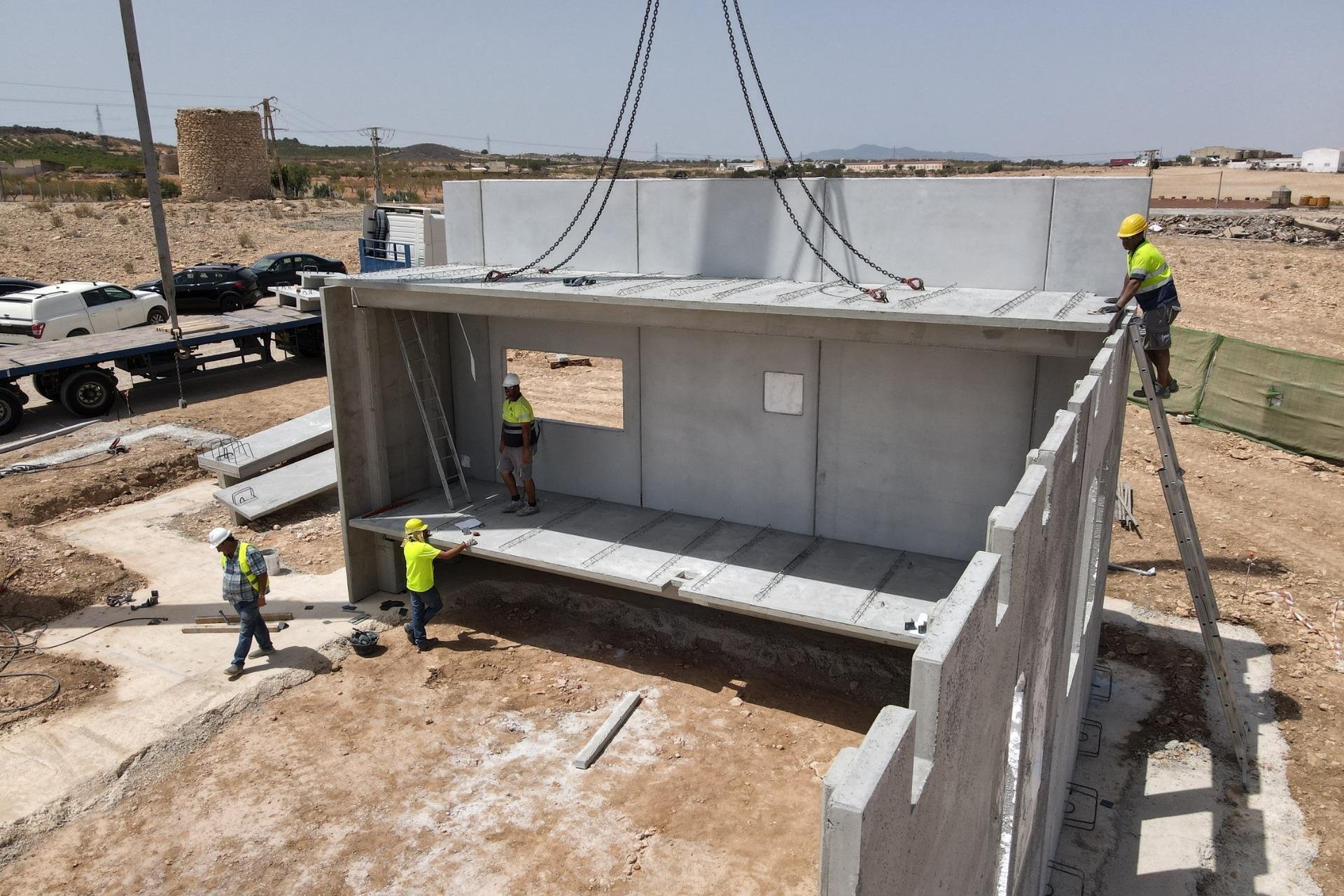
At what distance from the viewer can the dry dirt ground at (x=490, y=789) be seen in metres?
7.36

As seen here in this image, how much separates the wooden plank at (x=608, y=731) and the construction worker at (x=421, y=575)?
261 centimetres

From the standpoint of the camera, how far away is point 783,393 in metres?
10.5

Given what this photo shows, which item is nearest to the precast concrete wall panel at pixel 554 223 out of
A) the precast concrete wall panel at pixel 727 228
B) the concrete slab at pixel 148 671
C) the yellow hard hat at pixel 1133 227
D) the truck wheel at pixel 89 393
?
the precast concrete wall panel at pixel 727 228

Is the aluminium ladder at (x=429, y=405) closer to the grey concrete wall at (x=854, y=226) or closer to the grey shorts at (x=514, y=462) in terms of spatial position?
the grey shorts at (x=514, y=462)

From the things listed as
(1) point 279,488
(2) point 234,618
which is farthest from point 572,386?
(2) point 234,618

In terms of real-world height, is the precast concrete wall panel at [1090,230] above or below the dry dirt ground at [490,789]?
above

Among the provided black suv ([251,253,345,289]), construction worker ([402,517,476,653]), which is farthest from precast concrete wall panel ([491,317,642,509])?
black suv ([251,253,345,289])

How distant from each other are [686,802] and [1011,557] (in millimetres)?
5458

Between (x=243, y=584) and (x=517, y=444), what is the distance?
3453 mm

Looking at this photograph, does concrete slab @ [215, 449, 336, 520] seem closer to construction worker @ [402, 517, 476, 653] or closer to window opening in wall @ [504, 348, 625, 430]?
construction worker @ [402, 517, 476, 653]

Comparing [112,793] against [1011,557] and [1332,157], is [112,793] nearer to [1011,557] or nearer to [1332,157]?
[1011,557]

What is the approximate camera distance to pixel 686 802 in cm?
820

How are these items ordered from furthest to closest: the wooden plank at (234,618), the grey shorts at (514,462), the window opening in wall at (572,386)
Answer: the window opening in wall at (572,386) → the grey shorts at (514,462) → the wooden plank at (234,618)

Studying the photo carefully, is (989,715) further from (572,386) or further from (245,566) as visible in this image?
(572,386)
